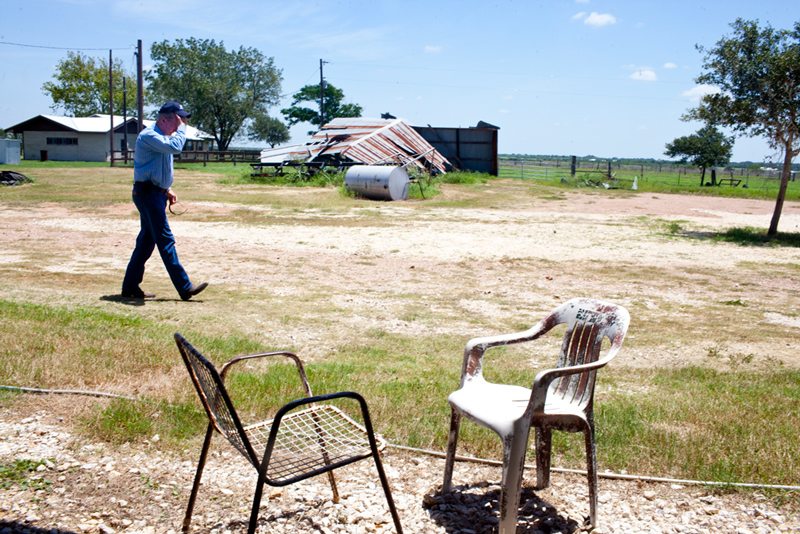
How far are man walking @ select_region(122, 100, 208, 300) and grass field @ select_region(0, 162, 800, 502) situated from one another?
0.63 meters

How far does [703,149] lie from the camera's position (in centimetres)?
5984

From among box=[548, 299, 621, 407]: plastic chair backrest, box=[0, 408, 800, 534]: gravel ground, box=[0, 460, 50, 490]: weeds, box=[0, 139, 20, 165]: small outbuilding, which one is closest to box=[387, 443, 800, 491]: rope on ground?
box=[0, 408, 800, 534]: gravel ground

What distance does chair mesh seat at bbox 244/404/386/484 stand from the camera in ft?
10.6

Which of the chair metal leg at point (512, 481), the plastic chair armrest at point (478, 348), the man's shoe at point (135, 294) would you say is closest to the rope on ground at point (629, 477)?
the plastic chair armrest at point (478, 348)

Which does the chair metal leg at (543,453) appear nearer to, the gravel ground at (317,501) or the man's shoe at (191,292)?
the gravel ground at (317,501)

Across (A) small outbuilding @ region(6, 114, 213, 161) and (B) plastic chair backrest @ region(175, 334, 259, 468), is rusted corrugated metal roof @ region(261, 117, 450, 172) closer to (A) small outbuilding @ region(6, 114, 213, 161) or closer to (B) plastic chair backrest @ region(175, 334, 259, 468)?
(B) plastic chair backrest @ region(175, 334, 259, 468)

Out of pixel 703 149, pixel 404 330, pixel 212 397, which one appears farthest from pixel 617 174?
pixel 212 397

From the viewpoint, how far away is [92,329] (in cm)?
670

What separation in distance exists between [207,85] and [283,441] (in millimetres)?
77603

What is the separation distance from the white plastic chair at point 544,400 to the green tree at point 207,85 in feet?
251

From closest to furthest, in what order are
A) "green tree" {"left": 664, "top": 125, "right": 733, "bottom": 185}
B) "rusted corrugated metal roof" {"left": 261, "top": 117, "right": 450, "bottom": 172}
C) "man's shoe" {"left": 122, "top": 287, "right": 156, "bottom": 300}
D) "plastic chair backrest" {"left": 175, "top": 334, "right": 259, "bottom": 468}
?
"plastic chair backrest" {"left": 175, "top": 334, "right": 259, "bottom": 468} < "man's shoe" {"left": 122, "top": 287, "right": 156, "bottom": 300} < "rusted corrugated metal roof" {"left": 261, "top": 117, "right": 450, "bottom": 172} < "green tree" {"left": 664, "top": 125, "right": 733, "bottom": 185}

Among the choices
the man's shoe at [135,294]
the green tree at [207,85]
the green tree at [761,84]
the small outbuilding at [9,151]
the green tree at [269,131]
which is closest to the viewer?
the man's shoe at [135,294]

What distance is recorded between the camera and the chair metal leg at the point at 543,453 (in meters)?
4.02

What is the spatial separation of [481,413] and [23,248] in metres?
11.1
